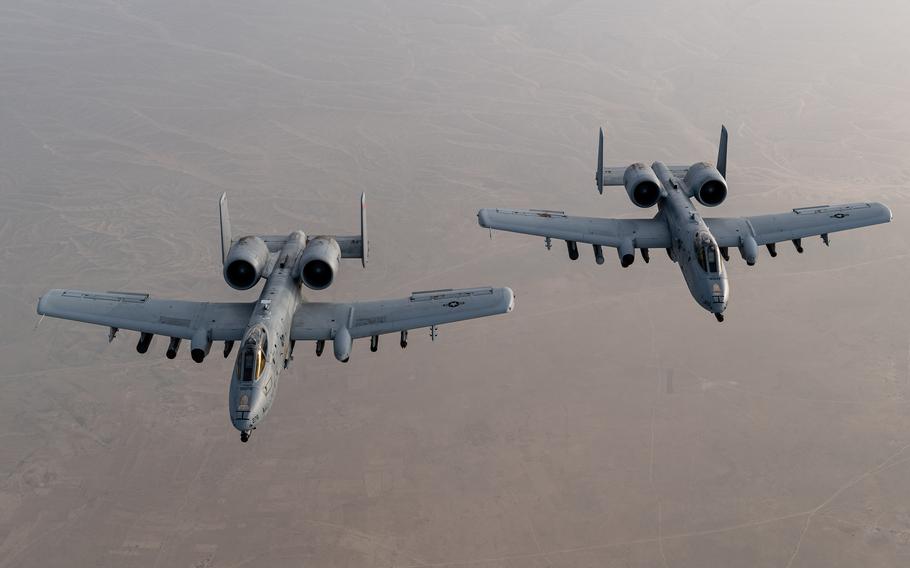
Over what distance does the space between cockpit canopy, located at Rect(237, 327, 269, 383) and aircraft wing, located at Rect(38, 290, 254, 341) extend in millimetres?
3175

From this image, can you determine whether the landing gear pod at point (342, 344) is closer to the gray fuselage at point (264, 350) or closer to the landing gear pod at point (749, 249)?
the gray fuselage at point (264, 350)

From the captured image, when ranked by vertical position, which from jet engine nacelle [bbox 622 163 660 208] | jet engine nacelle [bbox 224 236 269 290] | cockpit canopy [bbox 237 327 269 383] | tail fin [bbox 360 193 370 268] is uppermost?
jet engine nacelle [bbox 622 163 660 208]

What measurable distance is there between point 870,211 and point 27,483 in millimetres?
41424

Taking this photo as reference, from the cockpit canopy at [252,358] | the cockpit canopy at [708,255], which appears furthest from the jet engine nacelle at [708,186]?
the cockpit canopy at [252,358]

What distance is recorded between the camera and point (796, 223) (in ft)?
111

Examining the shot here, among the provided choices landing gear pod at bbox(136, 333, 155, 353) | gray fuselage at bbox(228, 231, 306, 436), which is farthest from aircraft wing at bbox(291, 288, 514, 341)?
landing gear pod at bbox(136, 333, 155, 353)

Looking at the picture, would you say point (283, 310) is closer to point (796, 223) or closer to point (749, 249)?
point (749, 249)

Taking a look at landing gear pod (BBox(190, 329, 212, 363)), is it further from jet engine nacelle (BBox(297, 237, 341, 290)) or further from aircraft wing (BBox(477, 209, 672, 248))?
aircraft wing (BBox(477, 209, 672, 248))

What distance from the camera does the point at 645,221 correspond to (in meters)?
34.5

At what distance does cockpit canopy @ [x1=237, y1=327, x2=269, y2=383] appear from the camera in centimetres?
2434

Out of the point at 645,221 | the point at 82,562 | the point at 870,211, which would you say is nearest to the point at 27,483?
the point at 82,562

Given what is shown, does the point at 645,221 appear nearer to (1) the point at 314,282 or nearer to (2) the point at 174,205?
(1) the point at 314,282

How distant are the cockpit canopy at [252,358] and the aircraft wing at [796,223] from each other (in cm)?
1966

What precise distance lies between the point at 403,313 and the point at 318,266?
361cm
